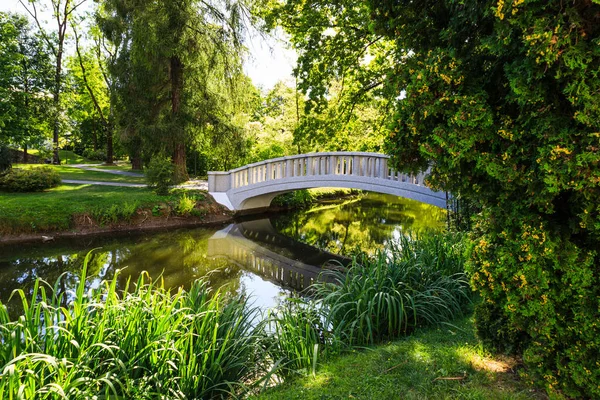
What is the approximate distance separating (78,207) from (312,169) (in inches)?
252

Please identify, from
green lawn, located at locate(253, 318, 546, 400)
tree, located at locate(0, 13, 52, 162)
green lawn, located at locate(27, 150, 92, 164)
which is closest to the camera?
green lawn, located at locate(253, 318, 546, 400)

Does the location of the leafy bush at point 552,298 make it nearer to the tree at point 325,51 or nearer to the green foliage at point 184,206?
the tree at point 325,51

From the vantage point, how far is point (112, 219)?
10.0m

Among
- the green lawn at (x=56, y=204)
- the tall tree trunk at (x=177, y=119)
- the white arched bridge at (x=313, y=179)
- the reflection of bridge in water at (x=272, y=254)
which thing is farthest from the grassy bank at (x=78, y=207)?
the tall tree trunk at (x=177, y=119)

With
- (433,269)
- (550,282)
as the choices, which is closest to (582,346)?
(550,282)

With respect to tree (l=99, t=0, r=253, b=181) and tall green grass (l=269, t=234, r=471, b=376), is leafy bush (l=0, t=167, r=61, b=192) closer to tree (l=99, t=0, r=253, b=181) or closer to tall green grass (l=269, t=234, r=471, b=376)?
tree (l=99, t=0, r=253, b=181)

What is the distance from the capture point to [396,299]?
147 inches

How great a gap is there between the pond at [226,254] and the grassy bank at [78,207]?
2.08ft

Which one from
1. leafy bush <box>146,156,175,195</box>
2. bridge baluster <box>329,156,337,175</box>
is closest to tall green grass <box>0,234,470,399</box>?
bridge baluster <box>329,156,337,175</box>

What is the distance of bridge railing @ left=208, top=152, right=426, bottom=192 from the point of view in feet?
31.1

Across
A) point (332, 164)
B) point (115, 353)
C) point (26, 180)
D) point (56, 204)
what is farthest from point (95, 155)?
point (115, 353)

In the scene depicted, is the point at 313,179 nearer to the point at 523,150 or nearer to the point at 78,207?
the point at 78,207

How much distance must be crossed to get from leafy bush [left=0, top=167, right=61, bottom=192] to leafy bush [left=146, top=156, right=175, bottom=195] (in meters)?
3.20

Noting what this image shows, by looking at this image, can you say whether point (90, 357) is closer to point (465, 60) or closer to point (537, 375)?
point (537, 375)
